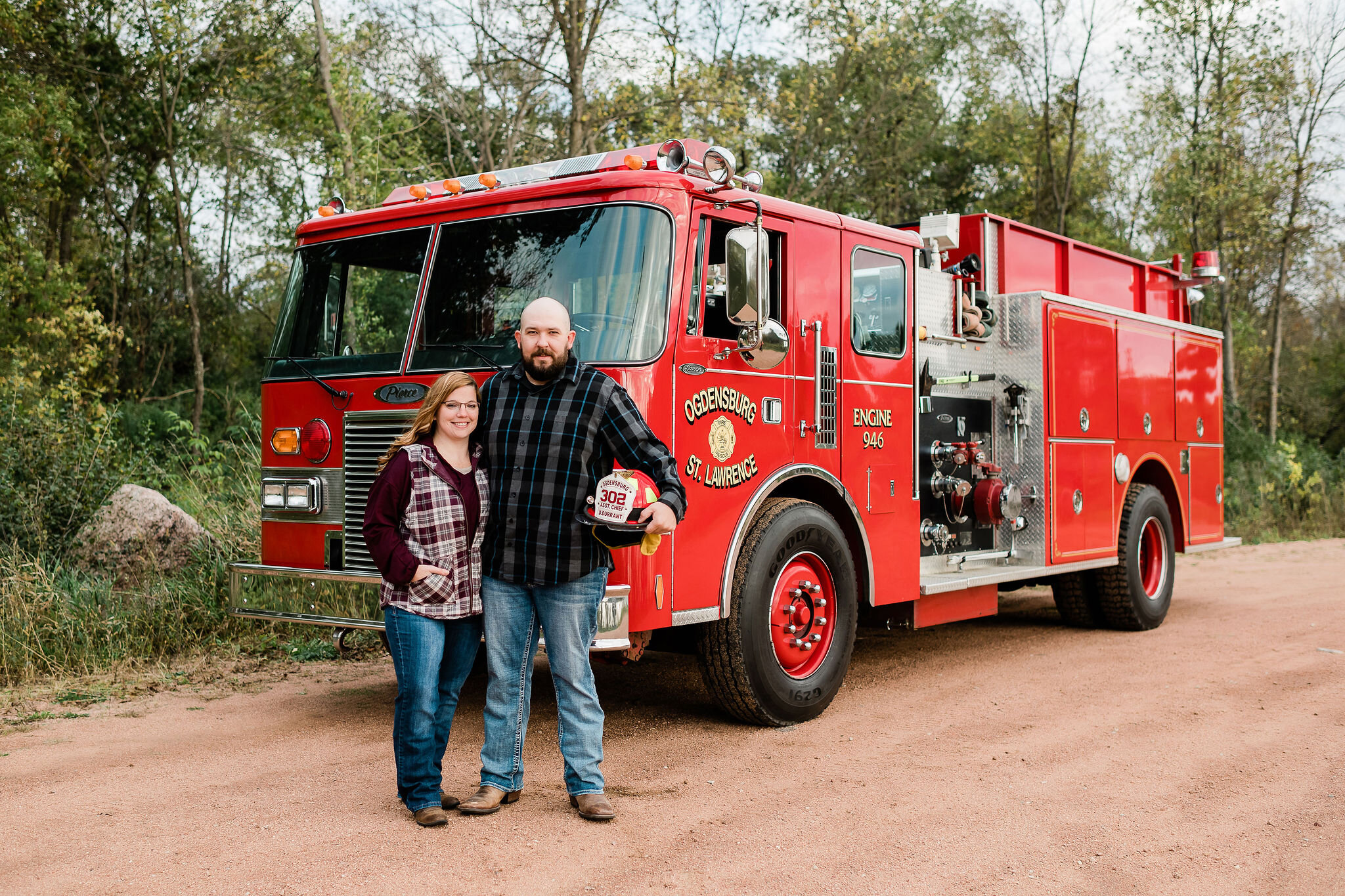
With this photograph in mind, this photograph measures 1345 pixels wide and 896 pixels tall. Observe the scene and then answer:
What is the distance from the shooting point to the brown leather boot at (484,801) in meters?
4.34

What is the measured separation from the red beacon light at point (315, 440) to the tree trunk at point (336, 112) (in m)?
9.05

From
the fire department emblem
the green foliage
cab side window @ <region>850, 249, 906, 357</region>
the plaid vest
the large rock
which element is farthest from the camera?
the green foliage

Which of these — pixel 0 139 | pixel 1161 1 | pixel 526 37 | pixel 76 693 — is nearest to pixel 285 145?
pixel 0 139

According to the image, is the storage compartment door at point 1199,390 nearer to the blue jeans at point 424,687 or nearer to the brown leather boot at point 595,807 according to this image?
the brown leather boot at point 595,807

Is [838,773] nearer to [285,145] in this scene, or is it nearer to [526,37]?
[526,37]

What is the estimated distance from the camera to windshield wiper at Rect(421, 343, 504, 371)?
5.32 meters

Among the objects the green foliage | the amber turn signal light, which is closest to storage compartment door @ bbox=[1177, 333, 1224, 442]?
the amber turn signal light

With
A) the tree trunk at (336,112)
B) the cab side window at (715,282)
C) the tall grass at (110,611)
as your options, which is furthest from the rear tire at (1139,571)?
the tree trunk at (336,112)

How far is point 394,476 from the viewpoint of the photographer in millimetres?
4164

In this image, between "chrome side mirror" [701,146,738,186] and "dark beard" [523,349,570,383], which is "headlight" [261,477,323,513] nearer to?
"dark beard" [523,349,570,383]

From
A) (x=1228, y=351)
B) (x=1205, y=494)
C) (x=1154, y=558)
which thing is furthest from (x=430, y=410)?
(x=1228, y=351)

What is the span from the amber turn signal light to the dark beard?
211 cm

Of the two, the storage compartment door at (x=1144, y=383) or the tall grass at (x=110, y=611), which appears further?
the storage compartment door at (x=1144, y=383)

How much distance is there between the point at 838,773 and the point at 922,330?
3.23 m
